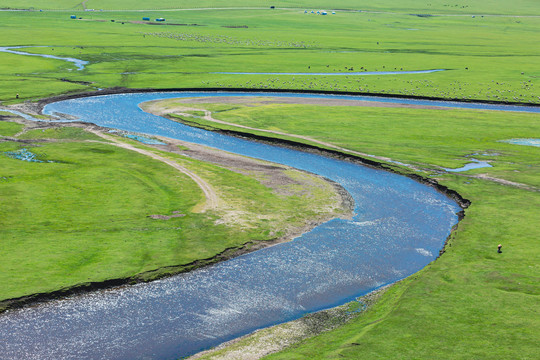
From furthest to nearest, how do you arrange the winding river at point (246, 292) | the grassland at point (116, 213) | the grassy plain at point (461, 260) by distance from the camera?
the grassland at point (116, 213) < the winding river at point (246, 292) < the grassy plain at point (461, 260)

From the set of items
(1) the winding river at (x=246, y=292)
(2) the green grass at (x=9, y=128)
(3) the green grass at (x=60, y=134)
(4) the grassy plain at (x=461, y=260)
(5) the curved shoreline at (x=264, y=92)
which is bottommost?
(1) the winding river at (x=246, y=292)

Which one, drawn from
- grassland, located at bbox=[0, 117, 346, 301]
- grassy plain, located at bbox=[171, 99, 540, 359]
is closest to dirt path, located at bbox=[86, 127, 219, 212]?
grassland, located at bbox=[0, 117, 346, 301]

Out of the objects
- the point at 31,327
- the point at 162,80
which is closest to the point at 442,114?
the point at 162,80

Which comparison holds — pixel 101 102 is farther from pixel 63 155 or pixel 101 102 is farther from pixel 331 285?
pixel 331 285

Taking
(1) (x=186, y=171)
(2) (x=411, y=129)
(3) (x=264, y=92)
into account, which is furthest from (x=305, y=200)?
(3) (x=264, y=92)

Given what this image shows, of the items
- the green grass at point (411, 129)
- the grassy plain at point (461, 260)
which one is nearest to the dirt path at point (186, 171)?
the green grass at point (411, 129)

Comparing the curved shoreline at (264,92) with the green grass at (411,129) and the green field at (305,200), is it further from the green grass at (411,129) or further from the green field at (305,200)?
the green grass at (411,129)

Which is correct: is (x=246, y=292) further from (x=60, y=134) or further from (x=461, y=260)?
(x=60, y=134)
